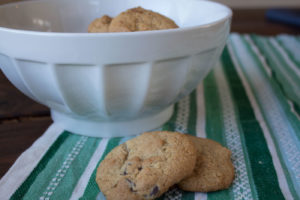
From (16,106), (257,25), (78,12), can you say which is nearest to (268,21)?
(257,25)

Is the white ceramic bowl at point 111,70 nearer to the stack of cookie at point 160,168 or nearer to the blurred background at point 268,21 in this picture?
the stack of cookie at point 160,168

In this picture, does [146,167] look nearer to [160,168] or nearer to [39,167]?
[160,168]

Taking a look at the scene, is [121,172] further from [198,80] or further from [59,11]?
[59,11]

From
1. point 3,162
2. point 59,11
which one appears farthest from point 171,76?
point 59,11

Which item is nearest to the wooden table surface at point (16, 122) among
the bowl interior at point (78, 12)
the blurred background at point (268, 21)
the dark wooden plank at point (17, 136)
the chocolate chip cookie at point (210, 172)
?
the dark wooden plank at point (17, 136)

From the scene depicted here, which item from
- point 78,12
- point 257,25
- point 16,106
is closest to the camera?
point 16,106

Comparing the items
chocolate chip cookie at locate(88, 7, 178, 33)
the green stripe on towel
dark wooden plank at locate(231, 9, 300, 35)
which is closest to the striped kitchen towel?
the green stripe on towel
